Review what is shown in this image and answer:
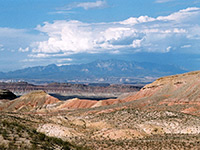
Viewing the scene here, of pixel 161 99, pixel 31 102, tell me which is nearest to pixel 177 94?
pixel 161 99

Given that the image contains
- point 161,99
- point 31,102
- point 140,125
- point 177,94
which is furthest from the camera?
point 31,102

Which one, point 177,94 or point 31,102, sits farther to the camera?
point 31,102

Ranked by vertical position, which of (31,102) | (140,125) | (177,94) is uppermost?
(177,94)

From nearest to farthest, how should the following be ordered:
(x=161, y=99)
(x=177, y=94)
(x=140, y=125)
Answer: (x=140, y=125)
(x=177, y=94)
(x=161, y=99)

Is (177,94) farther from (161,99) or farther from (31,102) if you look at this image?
(31,102)

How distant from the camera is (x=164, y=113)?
54250 millimetres

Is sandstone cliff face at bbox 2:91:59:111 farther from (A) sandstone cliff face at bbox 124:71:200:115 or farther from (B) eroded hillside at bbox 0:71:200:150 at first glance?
(B) eroded hillside at bbox 0:71:200:150

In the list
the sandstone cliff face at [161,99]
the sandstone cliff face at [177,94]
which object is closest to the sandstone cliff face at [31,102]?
the sandstone cliff face at [161,99]

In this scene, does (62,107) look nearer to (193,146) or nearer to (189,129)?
(189,129)

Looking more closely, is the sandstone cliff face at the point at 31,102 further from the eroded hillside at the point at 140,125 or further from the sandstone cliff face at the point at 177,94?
the eroded hillside at the point at 140,125

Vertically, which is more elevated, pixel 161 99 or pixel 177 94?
pixel 177 94

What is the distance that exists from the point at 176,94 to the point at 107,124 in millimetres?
31799

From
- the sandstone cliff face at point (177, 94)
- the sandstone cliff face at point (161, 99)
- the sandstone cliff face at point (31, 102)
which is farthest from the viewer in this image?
the sandstone cliff face at point (31, 102)

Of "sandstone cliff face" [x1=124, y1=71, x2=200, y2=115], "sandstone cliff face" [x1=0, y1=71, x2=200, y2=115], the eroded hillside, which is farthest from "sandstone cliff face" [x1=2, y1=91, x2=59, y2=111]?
the eroded hillside
